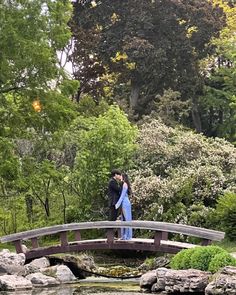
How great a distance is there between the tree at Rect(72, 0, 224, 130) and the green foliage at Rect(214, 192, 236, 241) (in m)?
15.1

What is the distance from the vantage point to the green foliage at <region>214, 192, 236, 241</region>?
63.3 feet

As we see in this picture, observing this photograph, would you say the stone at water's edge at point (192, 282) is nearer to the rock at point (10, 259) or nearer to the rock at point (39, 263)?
the rock at point (10, 259)

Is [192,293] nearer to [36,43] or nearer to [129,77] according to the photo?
[36,43]

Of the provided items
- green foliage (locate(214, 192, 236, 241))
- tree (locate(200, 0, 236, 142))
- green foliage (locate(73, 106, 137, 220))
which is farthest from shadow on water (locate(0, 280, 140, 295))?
tree (locate(200, 0, 236, 142))

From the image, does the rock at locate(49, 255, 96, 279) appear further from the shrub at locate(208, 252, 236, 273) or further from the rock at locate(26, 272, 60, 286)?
the shrub at locate(208, 252, 236, 273)

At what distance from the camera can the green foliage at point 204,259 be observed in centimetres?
1220

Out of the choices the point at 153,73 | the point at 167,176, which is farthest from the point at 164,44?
the point at 167,176

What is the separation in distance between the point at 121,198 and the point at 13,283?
476 centimetres

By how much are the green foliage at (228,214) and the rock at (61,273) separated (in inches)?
240

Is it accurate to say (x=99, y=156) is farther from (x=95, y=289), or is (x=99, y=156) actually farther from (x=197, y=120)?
(x=197, y=120)

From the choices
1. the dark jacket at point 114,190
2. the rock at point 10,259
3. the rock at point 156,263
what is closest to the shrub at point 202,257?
the rock at point 156,263

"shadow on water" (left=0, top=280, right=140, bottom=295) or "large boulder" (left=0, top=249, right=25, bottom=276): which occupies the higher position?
"large boulder" (left=0, top=249, right=25, bottom=276)

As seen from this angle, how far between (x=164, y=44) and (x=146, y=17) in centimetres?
166

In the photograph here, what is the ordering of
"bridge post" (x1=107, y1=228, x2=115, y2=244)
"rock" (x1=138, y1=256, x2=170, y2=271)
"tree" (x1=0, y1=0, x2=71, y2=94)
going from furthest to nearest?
"tree" (x1=0, y1=0, x2=71, y2=94) → "bridge post" (x1=107, y1=228, x2=115, y2=244) → "rock" (x1=138, y1=256, x2=170, y2=271)
